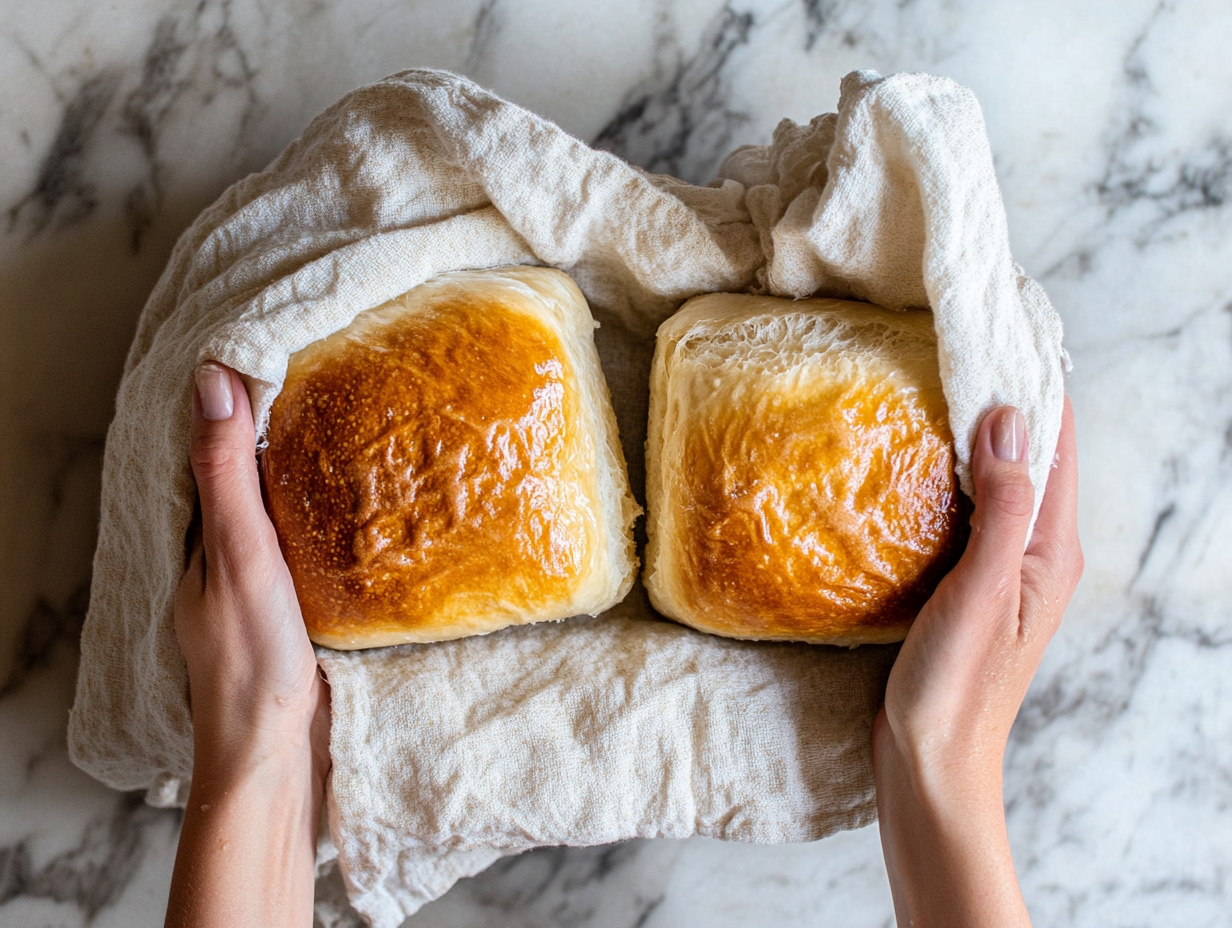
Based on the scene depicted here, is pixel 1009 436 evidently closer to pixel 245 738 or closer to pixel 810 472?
pixel 810 472

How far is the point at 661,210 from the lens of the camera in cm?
101

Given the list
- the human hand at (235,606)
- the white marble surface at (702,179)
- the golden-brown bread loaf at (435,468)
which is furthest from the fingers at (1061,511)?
the human hand at (235,606)

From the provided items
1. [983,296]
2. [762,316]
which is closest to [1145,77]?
[983,296]

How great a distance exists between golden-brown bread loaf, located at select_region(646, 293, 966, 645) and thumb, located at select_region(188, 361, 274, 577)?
0.46 metres

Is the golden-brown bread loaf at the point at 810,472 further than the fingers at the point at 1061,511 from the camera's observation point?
No

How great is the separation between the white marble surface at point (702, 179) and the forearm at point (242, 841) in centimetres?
43

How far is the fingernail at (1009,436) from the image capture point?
34.9 inches

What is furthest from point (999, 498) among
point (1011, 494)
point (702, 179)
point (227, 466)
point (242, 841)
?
point (242, 841)

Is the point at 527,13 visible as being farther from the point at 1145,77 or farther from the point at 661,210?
the point at 1145,77

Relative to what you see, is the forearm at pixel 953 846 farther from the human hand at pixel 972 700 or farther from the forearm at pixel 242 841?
the forearm at pixel 242 841

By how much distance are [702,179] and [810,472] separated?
59 centimetres

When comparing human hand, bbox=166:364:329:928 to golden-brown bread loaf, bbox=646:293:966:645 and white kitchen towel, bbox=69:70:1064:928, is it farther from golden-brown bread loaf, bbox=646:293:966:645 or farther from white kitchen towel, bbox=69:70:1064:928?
golden-brown bread loaf, bbox=646:293:966:645

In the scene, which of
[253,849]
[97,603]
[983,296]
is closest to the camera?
[983,296]

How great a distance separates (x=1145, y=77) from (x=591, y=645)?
1208 millimetres
